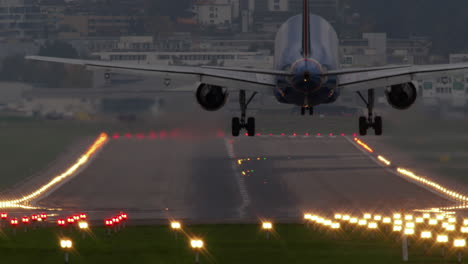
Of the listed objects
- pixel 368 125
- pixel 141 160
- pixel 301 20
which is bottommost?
pixel 368 125

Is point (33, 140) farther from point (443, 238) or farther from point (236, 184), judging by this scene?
point (443, 238)

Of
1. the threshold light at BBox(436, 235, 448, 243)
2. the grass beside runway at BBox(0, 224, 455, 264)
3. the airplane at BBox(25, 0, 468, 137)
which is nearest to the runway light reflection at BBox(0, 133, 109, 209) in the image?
the grass beside runway at BBox(0, 224, 455, 264)

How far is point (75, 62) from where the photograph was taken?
88562 mm

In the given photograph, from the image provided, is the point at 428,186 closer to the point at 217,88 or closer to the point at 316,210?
the point at 316,210

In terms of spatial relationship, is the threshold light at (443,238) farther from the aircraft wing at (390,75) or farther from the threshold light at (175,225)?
the threshold light at (175,225)

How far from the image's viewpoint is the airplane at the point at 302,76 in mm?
84812

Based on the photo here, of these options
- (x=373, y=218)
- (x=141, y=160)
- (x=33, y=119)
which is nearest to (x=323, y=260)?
(x=373, y=218)

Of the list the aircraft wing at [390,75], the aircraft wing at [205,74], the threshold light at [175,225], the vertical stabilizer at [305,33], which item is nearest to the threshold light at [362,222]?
the threshold light at [175,225]

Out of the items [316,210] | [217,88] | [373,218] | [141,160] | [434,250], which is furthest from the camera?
[141,160]

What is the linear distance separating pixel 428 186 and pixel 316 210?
2305 cm

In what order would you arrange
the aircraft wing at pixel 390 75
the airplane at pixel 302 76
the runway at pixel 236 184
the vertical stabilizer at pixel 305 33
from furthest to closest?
the runway at pixel 236 184, the vertical stabilizer at pixel 305 33, the aircraft wing at pixel 390 75, the airplane at pixel 302 76

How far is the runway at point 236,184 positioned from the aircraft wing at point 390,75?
110 ft

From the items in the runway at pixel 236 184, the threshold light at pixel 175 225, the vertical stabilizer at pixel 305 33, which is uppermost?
the runway at pixel 236 184

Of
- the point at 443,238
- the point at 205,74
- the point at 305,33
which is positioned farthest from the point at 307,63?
the point at 443,238
